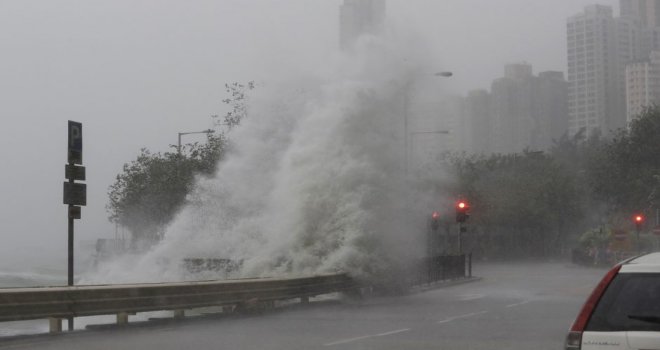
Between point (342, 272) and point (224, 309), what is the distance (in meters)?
6.38

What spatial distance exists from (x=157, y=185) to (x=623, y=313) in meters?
41.4

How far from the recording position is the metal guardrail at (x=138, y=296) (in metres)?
14.5

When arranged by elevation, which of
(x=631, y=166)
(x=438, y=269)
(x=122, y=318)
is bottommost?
(x=438, y=269)

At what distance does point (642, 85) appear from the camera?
8262cm

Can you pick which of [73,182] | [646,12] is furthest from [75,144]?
[646,12]

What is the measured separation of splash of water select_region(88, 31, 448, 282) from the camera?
90.4 ft

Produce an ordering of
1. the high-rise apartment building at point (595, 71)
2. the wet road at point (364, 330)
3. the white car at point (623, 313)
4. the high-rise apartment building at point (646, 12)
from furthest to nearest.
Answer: the high-rise apartment building at point (646, 12) < the high-rise apartment building at point (595, 71) < the wet road at point (364, 330) < the white car at point (623, 313)

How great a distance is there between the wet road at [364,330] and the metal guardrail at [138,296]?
0.45 m

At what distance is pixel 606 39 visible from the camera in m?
89.8

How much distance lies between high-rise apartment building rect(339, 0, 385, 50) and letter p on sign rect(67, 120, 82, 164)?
16.1 m

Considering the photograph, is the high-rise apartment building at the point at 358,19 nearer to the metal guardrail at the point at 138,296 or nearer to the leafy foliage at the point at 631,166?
the metal guardrail at the point at 138,296

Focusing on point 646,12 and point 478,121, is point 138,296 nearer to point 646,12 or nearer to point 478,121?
point 478,121

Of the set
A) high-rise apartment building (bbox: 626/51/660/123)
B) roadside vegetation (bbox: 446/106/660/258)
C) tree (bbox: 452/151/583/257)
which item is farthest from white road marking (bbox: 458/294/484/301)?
high-rise apartment building (bbox: 626/51/660/123)

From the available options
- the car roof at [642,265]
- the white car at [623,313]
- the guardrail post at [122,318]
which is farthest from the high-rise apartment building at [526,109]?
the white car at [623,313]
